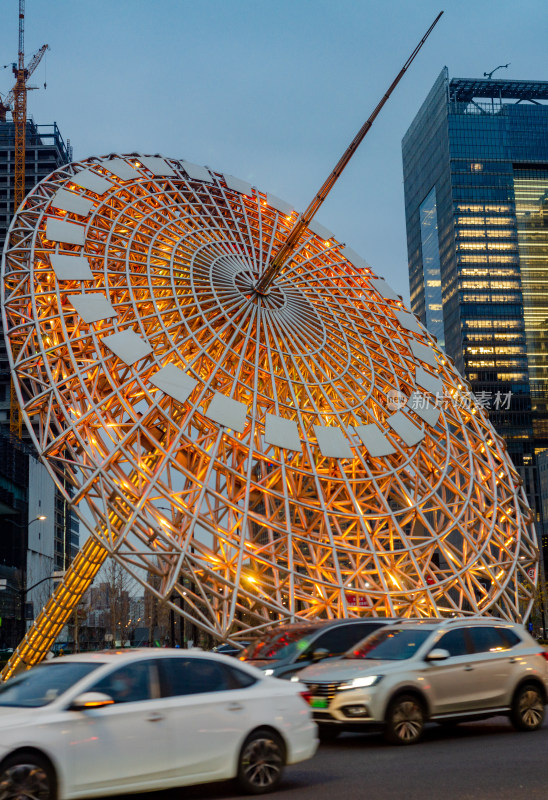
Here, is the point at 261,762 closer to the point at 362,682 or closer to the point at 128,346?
the point at 362,682

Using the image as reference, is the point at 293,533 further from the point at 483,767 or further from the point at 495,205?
the point at 495,205

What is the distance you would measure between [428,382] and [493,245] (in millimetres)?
135812

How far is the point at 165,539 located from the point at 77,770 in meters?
16.5

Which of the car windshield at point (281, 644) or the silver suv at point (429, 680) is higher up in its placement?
the car windshield at point (281, 644)

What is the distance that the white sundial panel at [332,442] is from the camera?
2966cm

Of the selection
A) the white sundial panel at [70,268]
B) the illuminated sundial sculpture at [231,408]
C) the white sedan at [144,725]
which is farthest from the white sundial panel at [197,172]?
the white sedan at [144,725]

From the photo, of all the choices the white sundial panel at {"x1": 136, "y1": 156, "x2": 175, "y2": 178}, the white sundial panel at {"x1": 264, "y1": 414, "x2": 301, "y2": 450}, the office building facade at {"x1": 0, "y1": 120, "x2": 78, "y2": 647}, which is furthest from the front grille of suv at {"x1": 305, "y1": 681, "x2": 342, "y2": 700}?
the office building facade at {"x1": 0, "y1": 120, "x2": 78, "y2": 647}

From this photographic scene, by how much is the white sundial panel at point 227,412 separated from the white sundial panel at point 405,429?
661 cm

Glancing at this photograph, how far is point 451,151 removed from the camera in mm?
163875

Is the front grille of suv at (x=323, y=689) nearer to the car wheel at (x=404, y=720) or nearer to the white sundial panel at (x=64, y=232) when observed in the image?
the car wheel at (x=404, y=720)

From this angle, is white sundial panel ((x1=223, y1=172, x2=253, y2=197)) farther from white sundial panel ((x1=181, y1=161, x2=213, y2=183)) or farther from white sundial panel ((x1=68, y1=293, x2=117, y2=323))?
white sundial panel ((x1=68, y1=293, x2=117, y2=323))

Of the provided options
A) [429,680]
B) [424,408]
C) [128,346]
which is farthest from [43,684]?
[424,408]

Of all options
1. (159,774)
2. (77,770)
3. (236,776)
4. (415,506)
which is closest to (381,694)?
(236,776)

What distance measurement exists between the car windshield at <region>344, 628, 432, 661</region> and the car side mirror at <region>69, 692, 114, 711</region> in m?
6.32
